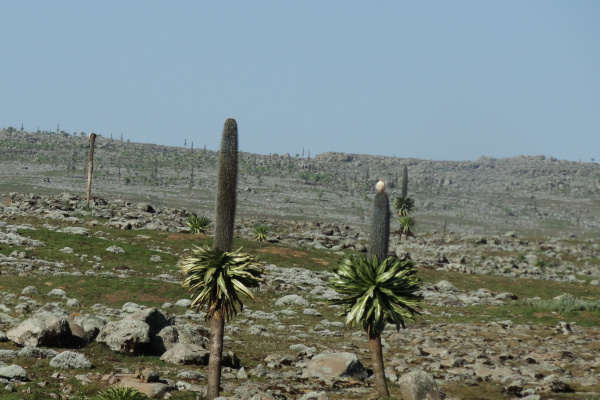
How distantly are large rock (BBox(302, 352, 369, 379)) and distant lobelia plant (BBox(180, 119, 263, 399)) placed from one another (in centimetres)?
717

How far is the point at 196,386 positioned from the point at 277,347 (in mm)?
10794

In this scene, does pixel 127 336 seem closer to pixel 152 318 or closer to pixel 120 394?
pixel 152 318

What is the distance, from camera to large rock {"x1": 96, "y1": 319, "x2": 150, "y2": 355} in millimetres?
31188

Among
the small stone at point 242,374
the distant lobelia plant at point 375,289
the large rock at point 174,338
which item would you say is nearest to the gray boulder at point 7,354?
the large rock at point 174,338

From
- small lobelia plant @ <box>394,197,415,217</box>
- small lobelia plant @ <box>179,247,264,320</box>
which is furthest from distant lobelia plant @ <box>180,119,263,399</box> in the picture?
small lobelia plant @ <box>394,197,415,217</box>

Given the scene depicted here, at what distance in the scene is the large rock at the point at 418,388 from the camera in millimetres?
25859

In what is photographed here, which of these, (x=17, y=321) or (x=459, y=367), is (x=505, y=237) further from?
(x=17, y=321)

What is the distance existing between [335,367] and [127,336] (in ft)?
32.0

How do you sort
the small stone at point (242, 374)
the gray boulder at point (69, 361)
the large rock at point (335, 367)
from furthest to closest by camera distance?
1. the large rock at point (335, 367)
2. the small stone at point (242, 374)
3. the gray boulder at point (69, 361)

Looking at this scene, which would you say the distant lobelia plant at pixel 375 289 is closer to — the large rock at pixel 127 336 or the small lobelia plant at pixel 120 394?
the small lobelia plant at pixel 120 394

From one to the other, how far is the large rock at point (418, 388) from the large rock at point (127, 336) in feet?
41.3

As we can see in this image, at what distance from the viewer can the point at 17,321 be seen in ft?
114

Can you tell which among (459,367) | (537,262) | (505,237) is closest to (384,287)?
(459,367)

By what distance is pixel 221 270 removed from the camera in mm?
23656
